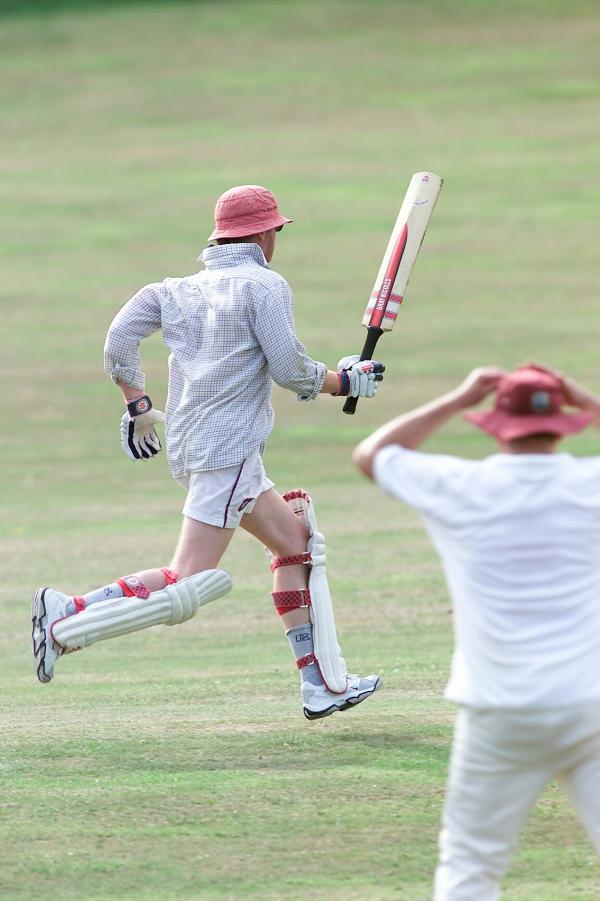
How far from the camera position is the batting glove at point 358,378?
250 inches

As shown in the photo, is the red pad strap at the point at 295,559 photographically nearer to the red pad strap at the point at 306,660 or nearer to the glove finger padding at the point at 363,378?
the red pad strap at the point at 306,660

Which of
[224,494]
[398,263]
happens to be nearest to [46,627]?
[224,494]

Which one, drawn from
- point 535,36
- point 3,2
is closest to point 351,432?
point 535,36

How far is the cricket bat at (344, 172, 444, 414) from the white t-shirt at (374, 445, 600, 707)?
3082 millimetres

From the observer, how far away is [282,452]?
14.6 meters

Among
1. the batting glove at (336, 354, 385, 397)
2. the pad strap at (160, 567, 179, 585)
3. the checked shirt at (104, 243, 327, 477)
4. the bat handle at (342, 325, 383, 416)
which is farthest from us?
the bat handle at (342, 325, 383, 416)

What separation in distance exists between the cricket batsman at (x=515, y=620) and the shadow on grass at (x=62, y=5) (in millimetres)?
32881

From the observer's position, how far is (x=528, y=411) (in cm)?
369

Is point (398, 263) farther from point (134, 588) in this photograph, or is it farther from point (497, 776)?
point (497, 776)

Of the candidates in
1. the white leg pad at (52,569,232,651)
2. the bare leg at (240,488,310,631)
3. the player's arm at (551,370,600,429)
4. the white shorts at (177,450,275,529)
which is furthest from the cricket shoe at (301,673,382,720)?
the player's arm at (551,370,600,429)

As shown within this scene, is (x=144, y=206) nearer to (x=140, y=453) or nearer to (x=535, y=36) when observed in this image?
(x=535, y=36)

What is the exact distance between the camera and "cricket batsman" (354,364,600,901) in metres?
3.57

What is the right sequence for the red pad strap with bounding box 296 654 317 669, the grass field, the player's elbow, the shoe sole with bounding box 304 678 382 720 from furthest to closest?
the red pad strap with bounding box 296 654 317 669, the shoe sole with bounding box 304 678 382 720, the grass field, the player's elbow

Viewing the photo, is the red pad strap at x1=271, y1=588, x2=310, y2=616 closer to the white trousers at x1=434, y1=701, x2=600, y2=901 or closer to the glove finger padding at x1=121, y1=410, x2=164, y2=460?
the glove finger padding at x1=121, y1=410, x2=164, y2=460
